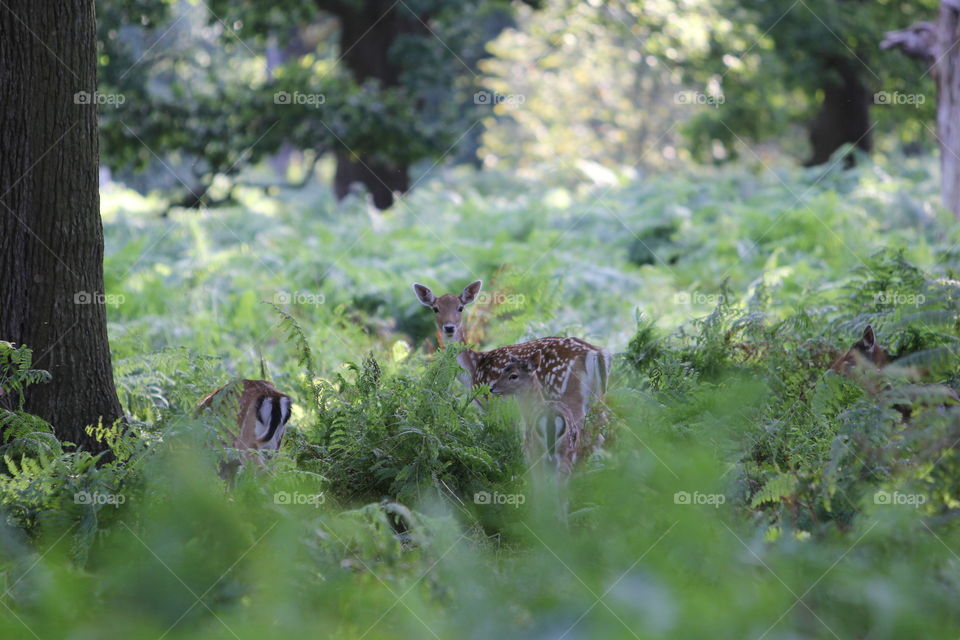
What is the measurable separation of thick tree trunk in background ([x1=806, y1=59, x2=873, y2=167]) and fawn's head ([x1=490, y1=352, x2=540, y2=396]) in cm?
1351

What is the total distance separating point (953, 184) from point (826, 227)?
4.02ft

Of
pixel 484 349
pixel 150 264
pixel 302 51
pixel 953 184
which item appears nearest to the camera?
pixel 484 349

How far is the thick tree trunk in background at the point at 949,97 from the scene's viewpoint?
987 centimetres

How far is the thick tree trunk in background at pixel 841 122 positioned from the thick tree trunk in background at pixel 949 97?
25.4ft

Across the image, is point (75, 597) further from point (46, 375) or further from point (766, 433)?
point (766, 433)

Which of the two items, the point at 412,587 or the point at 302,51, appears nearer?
the point at 412,587

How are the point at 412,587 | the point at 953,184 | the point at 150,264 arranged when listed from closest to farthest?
the point at 412,587
the point at 953,184
the point at 150,264

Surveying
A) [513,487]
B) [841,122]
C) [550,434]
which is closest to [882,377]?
[550,434]

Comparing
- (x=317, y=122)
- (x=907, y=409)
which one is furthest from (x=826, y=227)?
(x=317, y=122)

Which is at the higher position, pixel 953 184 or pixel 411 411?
pixel 953 184

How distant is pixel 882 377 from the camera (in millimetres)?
5133

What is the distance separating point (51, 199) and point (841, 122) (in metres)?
16.2

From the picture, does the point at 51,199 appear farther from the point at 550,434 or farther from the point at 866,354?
the point at 866,354

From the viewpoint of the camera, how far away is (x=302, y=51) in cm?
2956
